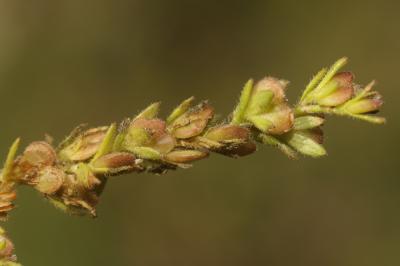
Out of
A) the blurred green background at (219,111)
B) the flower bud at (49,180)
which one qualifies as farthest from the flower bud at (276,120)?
the blurred green background at (219,111)

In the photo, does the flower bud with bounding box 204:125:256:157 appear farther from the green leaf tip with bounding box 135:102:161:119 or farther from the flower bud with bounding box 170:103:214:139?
the green leaf tip with bounding box 135:102:161:119

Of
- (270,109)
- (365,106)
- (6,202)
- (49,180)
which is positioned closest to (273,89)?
(270,109)

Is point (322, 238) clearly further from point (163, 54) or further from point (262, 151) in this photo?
point (163, 54)

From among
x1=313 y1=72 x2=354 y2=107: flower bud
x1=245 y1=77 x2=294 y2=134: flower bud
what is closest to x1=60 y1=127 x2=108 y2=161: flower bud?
x1=245 y1=77 x2=294 y2=134: flower bud

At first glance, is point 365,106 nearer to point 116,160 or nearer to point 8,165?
point 116,160

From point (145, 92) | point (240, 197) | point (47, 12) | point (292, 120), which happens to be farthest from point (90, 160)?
point (47, 12)
